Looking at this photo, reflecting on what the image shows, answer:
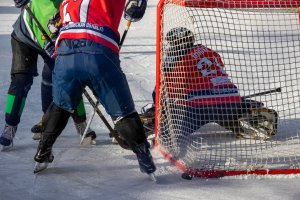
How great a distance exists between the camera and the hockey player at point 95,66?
11.5 feet

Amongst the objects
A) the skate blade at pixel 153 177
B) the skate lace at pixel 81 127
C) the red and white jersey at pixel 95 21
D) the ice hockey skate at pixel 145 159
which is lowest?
the skate lace at pixel 81 127

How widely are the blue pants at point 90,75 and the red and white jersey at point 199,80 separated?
732mm

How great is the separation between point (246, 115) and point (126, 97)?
1190 millimetres

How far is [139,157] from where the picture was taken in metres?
3.75

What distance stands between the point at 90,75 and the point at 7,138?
3.71 feet

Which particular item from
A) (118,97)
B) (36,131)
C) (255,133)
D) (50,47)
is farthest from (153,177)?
(36,131)

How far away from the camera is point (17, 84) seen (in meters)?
4.34

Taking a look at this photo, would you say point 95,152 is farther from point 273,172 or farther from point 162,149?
point 273,172

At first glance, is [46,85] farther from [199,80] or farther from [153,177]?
[153,177]

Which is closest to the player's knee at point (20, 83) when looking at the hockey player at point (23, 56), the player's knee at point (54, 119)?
the hockey player at point (23, 56)

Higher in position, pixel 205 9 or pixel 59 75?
pixel 205 9

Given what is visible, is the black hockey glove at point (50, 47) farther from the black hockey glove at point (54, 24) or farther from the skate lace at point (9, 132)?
the skate lace at point (9, 132)

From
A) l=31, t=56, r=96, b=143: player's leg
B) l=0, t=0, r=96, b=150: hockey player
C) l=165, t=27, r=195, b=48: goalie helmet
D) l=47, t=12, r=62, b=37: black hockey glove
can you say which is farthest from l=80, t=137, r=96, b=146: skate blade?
l=165, t=27, r=195, b=48: goalie helmet

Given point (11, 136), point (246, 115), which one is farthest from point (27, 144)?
point (246, 115)
